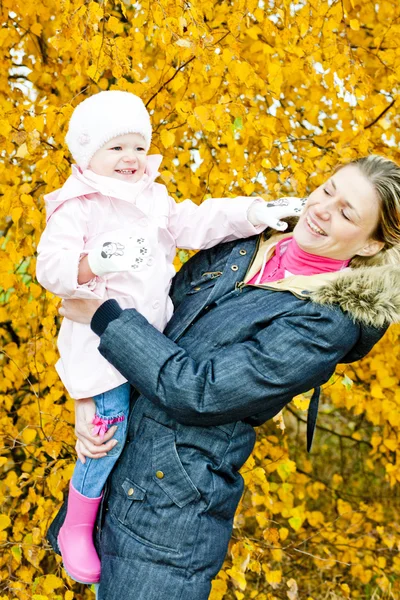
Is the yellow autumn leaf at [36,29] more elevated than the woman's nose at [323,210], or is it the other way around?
the yellow autumn leaf at [36,29]

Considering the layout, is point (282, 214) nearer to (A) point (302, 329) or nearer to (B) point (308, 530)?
(A) point (302, 329)

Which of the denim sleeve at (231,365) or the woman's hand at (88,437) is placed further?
the woman's hand at (88,437)

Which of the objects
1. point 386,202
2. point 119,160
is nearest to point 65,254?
point 119,160

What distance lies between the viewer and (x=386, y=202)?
182cm

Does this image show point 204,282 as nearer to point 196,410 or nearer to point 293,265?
point 293,265

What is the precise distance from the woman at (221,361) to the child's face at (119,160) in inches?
13.6

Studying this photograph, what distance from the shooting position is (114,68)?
7.77 feet

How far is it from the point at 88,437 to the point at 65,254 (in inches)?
18.4

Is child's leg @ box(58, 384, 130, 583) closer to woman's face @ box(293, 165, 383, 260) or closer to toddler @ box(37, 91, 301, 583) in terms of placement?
toddler @ box(37, 91, 301, 583)

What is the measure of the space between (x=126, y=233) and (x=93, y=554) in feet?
2.67

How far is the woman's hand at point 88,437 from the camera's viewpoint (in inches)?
71.4

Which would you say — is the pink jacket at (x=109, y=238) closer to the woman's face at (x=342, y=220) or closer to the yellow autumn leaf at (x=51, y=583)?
the woman's face at (x=342, y=220)

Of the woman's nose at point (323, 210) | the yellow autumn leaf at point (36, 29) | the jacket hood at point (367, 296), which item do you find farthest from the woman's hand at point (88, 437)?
the yellow autumn leaf at point (36, 29)

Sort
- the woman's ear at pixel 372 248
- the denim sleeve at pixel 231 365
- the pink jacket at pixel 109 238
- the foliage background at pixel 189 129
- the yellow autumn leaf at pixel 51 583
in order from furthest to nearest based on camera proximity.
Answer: the yellow autumn leaf at pixel 51 583 → the foliage background at pixel 189 129 → the woman's ear at pixel 372 248 → the pink jacket at pixel 109 238 → the denim sleeve at pixel 231 365
